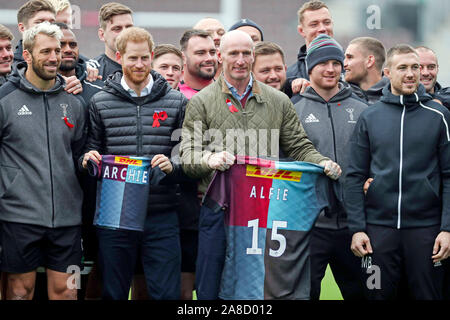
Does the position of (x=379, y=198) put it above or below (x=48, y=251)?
above

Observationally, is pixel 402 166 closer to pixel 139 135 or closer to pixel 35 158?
pixel 139 135

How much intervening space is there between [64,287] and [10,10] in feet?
45.1

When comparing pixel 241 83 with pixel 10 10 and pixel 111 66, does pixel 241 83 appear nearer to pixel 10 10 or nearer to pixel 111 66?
pixel 111 66

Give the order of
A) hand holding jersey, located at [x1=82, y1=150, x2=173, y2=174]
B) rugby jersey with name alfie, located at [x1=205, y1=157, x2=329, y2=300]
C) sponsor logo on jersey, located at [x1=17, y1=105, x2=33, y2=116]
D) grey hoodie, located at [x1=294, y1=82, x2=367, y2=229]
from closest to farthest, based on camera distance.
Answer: rugby jersey with name alfie, located at [x1=205, y1=157, x2=329, y2=300] < hand holding jersey, located at [x1=82, y1=150, x2=173, y2=174] < sponsor logo on jersey, located at [x1=17, y1=105, x2=33, y2=116] < grey hoodie, located at [x1=294, y1=82, x2=367, y2=229]

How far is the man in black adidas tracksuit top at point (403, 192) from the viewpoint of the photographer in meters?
4.73

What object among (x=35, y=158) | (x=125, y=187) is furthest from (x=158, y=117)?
(x=35, y=158)

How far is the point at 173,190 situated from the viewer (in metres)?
5.00

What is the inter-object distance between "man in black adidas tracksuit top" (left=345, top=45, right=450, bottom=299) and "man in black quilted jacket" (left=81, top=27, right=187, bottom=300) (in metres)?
1.11

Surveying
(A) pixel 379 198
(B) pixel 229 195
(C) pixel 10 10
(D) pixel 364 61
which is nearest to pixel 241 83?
(B) pixel 229 195

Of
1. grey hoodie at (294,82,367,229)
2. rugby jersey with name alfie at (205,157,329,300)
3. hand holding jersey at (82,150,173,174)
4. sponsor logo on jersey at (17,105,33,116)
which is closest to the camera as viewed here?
rugby jersey with name alfie at (205,157,329,300)

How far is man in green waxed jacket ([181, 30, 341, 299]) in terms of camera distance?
4.68 m

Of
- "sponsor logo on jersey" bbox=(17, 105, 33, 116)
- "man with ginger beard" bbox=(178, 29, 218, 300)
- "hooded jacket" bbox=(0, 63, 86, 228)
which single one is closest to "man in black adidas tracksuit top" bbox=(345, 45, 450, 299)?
"man with ginger beard" bbox=(178, 29, 218, 300)

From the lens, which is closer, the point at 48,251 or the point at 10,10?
the point at 48,251

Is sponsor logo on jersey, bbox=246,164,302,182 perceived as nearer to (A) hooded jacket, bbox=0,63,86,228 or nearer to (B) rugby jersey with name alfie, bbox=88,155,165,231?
(B) rugby jersey with name alfie, bbox=88,155,165,231
